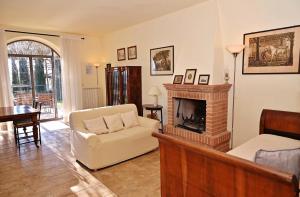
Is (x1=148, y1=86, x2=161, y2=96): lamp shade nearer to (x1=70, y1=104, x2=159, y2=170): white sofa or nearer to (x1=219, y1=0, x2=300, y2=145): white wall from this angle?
(x1=70, y1=104, x2=159, y2=170): white sofa

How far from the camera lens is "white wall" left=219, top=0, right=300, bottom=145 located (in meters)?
3.02

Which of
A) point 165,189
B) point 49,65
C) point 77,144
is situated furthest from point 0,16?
point 165,189

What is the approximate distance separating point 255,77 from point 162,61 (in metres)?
2.18

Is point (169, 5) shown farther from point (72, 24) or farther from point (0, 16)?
point (0, 16)

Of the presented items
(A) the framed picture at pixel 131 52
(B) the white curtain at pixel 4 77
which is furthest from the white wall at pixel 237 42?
(B) the white curtain at pixel 4 77

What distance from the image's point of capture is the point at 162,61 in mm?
4926

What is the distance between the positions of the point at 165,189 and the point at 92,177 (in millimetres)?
1292

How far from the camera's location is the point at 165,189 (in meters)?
2.06

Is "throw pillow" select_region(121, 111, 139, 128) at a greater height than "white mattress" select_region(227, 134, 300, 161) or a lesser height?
greater

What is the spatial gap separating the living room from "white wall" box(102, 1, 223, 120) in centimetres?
2

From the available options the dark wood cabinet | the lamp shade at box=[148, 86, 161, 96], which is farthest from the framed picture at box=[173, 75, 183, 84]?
the dark wood cabinet

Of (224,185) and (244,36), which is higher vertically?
(244,36)

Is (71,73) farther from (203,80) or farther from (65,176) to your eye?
(203,80)

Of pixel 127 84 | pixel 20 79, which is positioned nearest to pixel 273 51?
pixel 127 84
